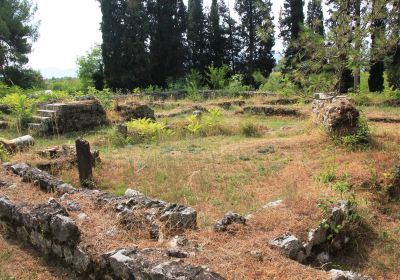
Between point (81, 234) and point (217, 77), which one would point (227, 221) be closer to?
point (81, 234)

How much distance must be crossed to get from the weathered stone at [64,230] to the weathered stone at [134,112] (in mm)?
11111

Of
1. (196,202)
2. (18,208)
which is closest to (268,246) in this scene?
(196,202)

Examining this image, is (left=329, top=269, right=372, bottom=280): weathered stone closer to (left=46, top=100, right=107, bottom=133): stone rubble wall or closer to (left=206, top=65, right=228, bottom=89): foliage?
(left=46, top=100, right=107, bottom=133): stone rubble wall

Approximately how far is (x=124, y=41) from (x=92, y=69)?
16.9 ft

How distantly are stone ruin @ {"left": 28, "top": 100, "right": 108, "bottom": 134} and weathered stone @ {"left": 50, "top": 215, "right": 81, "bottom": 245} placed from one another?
9251 mm

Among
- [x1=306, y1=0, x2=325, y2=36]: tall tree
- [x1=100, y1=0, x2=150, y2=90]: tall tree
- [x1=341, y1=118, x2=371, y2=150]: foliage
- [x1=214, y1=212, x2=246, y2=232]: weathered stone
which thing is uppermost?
[x1=100, y1=0, x2=150, y2=90]: tall tree

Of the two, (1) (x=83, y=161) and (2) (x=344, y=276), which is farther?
(1) (x=83, y=161)

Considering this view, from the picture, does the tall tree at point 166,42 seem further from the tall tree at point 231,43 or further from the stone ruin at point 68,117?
the stone ruin at point 68,117

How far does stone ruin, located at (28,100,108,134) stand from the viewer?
13.9m

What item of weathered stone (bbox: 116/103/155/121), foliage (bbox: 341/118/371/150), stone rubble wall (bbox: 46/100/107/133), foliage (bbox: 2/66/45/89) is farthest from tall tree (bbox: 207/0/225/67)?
foliage (bbox: 341/118/371/150)

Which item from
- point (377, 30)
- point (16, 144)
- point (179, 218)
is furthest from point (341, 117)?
point (16, 144)

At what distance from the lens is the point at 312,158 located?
30.0 ft

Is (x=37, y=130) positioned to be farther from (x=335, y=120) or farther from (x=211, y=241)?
(x=211, y=241)

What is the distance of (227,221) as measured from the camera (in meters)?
4.84
